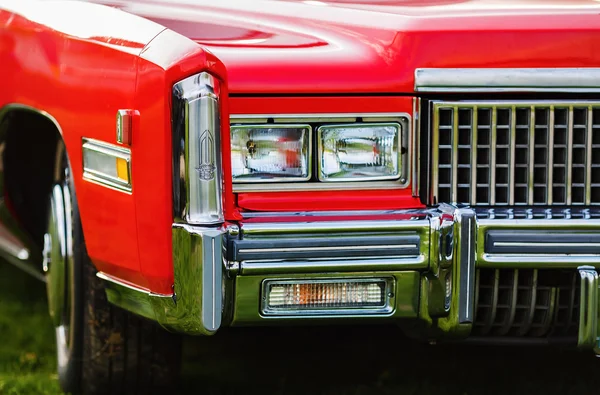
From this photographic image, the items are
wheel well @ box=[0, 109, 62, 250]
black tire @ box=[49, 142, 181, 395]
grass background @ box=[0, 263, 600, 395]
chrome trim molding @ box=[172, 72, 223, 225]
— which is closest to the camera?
chrome trim molding @ box=[172, 72, 223, 225]

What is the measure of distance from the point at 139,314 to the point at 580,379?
4.90 feet

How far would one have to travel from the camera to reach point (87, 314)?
12.5ft

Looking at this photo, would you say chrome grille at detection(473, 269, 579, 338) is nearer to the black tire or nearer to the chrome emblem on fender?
the chrome emblem on fender

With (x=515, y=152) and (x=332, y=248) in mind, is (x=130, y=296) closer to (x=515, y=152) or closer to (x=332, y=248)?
(x=332, y=248)

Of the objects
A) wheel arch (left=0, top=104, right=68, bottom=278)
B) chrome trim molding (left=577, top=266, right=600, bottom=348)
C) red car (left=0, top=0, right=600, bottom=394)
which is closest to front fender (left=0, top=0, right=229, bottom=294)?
red car (left=0, top=0, right=600, bottom=394)

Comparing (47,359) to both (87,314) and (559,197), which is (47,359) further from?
(559,197)

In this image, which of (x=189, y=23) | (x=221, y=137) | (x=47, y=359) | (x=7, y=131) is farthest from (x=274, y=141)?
(x=47, y=359)

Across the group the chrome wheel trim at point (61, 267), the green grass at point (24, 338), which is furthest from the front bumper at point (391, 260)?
the green grass at point (24, 338)

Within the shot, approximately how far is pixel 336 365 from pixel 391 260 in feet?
3.95

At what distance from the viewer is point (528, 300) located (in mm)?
3443

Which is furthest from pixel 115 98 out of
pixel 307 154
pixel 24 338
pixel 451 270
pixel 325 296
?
pixel 24 338

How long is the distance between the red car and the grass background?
657 millimetres

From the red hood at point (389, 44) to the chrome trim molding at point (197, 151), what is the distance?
174mm

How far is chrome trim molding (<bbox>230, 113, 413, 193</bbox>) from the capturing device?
330 cm
